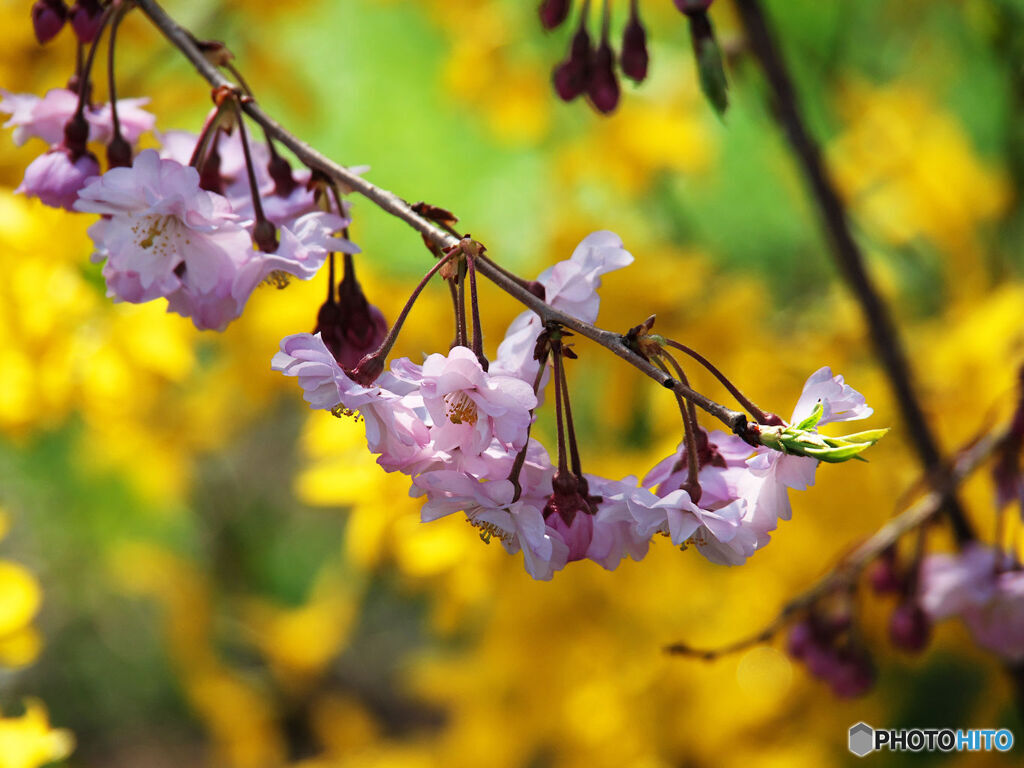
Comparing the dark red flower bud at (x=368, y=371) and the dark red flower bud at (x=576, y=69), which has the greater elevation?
the dark red flower bud at (x=576, y=69)

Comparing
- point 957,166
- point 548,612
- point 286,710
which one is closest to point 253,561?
point 286,710

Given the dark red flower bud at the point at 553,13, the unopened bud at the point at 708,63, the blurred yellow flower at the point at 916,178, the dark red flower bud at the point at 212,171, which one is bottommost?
the dark red flower bud at the point at 212,171

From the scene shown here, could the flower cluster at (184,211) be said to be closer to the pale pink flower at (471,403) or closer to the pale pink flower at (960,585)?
the pale pink flower at (471,403)

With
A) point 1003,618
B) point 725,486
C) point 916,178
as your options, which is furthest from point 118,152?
point 916,178

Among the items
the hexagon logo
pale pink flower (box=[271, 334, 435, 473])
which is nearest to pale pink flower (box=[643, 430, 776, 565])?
pale pink flower (box=[271, 334, 435, 473])

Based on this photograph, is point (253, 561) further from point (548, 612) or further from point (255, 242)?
point (255, 242)

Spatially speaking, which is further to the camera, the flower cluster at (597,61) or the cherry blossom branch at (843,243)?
the cherry blossom branch at (843,243)

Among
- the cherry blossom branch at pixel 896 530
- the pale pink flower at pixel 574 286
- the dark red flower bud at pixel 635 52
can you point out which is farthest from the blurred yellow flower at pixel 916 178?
the pale pink flower at pixel 574 286
